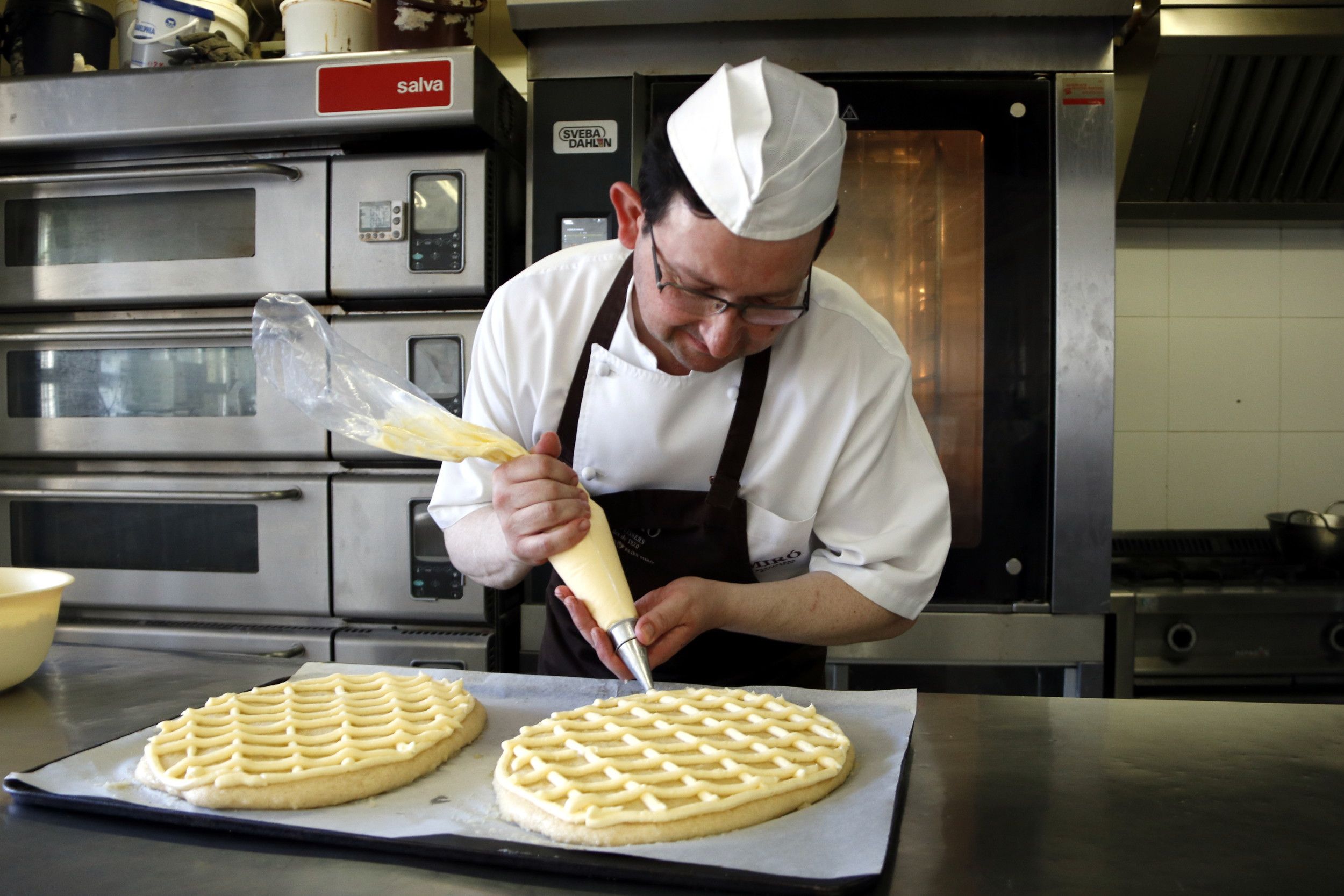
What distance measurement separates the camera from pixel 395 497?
2312 mm

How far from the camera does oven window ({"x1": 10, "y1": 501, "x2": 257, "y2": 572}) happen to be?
2.43 meters

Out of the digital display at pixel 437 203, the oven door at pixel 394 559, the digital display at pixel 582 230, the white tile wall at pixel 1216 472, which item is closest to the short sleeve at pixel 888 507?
the digital display at pixel 582 230

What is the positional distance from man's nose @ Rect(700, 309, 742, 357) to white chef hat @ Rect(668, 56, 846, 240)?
11 centimetres

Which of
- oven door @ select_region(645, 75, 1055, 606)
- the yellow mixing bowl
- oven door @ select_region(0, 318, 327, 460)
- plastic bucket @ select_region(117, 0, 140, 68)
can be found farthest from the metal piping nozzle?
plastic bucket @ select_region(117, 0, 140, 68)

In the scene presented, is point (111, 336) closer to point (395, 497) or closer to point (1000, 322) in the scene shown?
point (395, 497)

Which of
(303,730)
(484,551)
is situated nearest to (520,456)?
(484,551)

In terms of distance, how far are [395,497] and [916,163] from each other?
145 centimetres

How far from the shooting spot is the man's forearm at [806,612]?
138 cm

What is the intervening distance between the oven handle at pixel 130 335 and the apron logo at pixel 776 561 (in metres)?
1.48

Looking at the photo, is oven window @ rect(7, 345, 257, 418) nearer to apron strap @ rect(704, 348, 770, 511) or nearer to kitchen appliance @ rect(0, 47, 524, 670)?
kitchen appliance @ rect(0, 47, 524, 670)

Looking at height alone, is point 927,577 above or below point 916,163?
below

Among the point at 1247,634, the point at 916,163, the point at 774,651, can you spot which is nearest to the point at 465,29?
the point at 916,163

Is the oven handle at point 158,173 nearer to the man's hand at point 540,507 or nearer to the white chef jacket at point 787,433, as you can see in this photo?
the white chef jacket at point 787,433

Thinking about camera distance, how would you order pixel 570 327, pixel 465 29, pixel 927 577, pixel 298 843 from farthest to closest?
pixel 465 29, pixel 570 327, pixel 927 577, pixel 298 843
